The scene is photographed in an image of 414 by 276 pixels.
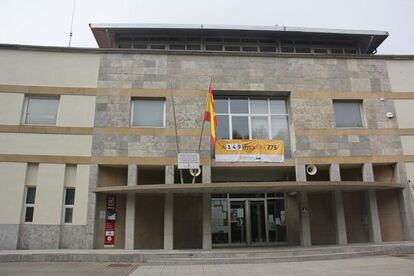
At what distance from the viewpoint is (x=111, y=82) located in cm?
1742

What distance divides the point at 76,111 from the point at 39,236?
594 centimetres

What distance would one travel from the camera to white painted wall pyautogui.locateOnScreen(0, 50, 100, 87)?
56.3 feet

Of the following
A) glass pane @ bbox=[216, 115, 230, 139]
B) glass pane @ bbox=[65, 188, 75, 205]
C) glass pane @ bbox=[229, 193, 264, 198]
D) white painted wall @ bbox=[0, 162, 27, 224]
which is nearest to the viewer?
white painted wall @ bbox=[0, 162, 27, 224]

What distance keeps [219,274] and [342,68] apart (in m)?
13.0

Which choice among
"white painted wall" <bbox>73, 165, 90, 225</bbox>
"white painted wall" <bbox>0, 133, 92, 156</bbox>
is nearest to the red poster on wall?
"white painted wall" <bbox>73, 165, 90, 225</bbox>

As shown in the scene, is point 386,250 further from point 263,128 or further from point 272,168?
point 263,128

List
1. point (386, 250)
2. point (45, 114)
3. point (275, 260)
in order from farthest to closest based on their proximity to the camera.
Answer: point (45, 114)
point (386, 250)
point (275, 260)

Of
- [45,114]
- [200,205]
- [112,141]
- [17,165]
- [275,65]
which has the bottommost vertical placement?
[200,205]

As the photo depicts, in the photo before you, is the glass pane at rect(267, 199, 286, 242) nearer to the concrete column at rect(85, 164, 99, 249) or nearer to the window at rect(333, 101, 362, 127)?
the window at rect(333, 101, 362, 127)

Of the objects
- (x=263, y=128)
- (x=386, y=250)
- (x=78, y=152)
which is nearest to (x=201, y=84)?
(x=263, y=128)

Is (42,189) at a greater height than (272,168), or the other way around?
(272,168)

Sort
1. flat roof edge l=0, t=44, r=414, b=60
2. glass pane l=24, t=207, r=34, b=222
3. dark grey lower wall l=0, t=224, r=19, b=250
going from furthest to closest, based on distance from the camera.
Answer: flat roof edge l=0, t=44, r=414, b=60 → glass pane l=24, t=207, r=34, b=222 → dark grey lower wall l=0, t=224, r=19, b=250

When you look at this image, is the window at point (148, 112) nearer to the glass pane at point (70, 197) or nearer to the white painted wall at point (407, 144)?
the glass pane at point (70, 197)

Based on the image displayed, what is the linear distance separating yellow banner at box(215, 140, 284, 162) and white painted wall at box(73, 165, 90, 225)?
20.5 feet
